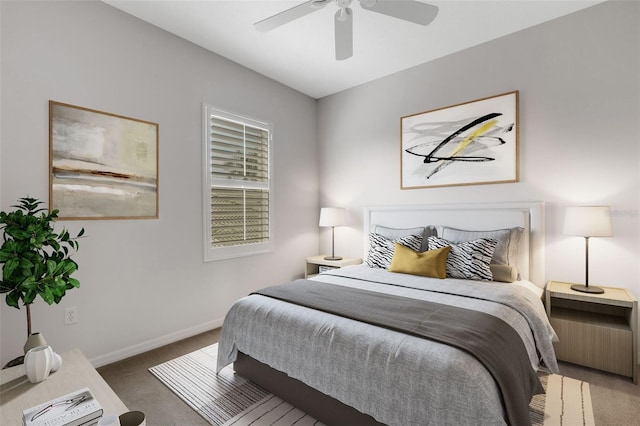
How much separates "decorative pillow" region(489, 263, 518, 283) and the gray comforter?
0.47 ft

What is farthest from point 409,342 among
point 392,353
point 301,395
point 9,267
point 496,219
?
point 9,267

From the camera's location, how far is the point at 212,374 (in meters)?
2.29

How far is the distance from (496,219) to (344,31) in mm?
2168

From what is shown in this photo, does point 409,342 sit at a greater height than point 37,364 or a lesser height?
greater

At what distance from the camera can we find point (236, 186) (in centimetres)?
341

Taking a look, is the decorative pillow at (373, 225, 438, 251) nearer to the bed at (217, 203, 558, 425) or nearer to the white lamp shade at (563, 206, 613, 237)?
the bed at (217, 203, 558, 425)

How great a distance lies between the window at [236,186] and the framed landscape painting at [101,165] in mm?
572

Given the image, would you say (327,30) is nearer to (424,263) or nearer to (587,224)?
(424,263)

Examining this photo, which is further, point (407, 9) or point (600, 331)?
point (600, 331)

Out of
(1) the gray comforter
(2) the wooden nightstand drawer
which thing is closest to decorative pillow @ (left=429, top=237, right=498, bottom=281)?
(1) the gray comforter

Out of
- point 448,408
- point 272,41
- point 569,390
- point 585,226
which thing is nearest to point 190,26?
Answer: point 272,41

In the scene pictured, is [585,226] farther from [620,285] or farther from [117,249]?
[117,249]

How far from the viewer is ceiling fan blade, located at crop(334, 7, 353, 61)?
1.97m

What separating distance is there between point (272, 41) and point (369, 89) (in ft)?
4.74
